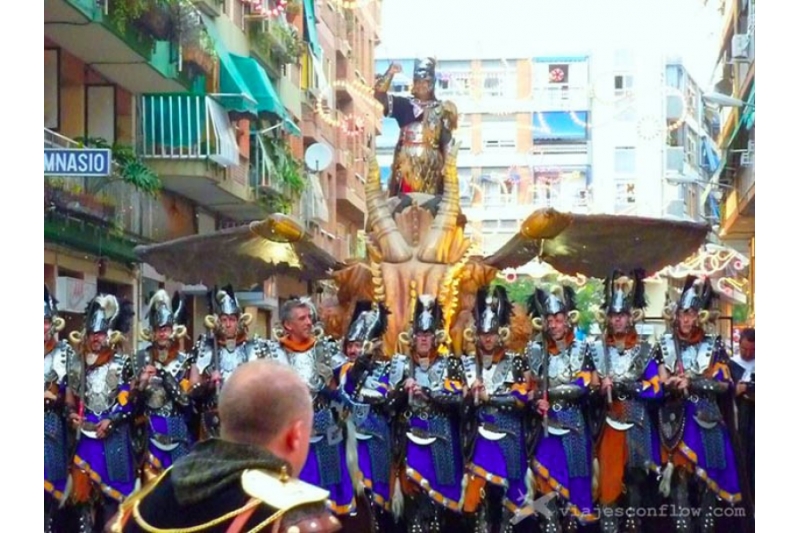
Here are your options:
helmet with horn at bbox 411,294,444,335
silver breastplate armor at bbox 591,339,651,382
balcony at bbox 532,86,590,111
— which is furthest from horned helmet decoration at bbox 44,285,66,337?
balcony at bbox 532,86,590,111

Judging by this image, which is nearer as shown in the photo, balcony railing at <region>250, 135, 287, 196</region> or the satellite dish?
the satellite dish

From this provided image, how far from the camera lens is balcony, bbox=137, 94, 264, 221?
10.6 meters

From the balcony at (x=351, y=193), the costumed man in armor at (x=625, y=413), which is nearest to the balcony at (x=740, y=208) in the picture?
the costumed man in armor at (x=625, y=413)

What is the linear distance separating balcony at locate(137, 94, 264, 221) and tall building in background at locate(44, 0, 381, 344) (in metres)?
0.01

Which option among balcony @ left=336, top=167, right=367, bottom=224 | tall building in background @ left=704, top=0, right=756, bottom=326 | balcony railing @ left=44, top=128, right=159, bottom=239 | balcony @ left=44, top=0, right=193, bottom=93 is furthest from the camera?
balcony @ left=336, top=167, right=367, bottom=224

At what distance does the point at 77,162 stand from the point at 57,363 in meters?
1.73

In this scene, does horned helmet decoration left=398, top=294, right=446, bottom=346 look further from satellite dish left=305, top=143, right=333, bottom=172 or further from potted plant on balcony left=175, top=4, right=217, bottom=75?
potted plant on balcony left=175, top=4, right=217, bottom=75

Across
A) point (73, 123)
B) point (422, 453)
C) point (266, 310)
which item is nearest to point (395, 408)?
point (422, 453)

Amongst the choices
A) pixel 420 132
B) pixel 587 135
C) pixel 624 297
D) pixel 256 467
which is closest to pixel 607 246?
pixel 587 135

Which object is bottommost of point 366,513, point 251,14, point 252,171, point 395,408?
point 366,513

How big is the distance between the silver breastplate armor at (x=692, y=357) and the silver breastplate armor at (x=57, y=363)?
10.2ft
